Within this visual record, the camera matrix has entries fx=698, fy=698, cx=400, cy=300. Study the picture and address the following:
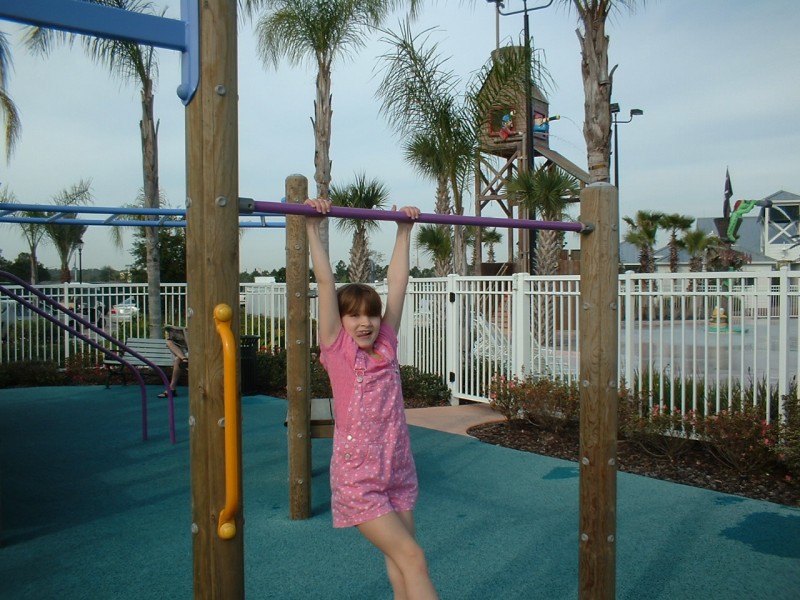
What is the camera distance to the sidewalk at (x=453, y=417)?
7.67 metres

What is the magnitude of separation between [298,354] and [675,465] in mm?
3341

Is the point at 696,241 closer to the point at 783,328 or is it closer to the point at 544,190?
the point at 544,190

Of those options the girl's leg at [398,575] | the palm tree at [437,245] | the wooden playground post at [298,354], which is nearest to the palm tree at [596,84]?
the wooden playground post at [298,354]

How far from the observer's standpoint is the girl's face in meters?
2.52

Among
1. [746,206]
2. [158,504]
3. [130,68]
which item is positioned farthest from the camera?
[746,206]

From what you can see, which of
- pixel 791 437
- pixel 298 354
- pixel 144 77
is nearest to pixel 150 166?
pixel 144 77

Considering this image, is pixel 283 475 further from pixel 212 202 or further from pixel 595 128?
pixel 595 128

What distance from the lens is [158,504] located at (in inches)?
191

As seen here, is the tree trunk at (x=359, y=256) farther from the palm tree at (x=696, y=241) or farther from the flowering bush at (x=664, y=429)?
the palm tree at (x=696, y=241)

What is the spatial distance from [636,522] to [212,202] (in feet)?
11.9

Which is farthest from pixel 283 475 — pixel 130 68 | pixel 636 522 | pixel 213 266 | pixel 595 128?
pixel 130 68

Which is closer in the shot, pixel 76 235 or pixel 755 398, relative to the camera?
pixel 755 398

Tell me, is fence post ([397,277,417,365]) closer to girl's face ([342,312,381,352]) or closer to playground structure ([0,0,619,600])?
girl's face ([342,312,381,352])

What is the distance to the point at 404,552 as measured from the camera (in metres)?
2.34
